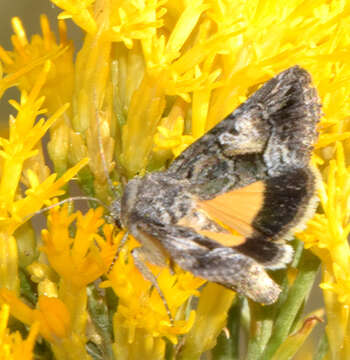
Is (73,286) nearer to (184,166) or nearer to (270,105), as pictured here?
(184,166)

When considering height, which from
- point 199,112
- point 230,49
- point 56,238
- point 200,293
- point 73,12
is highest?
point 73,12

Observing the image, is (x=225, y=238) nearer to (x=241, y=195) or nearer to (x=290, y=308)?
(x=241, y=195)

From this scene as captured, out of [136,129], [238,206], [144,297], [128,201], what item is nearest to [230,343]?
[144,297]

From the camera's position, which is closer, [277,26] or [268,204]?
[268,204]

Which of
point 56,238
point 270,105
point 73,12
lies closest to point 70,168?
point 56,238

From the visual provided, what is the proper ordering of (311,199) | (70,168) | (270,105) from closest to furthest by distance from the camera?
1. (311,199)
2. (270,105)
3. (70,168)
